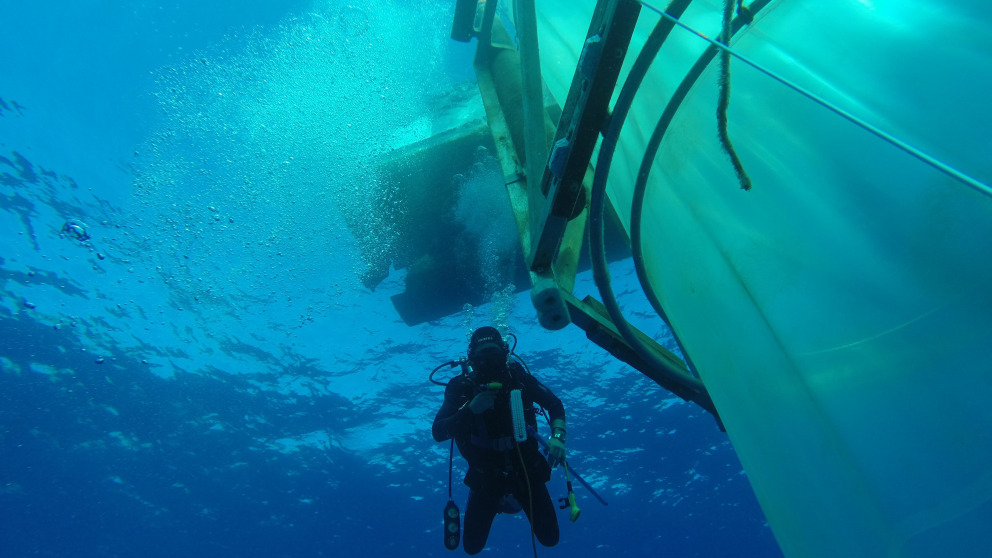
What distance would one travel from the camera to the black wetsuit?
4.94m

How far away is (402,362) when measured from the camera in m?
17.3

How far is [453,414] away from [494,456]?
0.70 m

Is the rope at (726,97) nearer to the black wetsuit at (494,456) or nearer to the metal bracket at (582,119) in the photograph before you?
the metal bracket at (582,119)

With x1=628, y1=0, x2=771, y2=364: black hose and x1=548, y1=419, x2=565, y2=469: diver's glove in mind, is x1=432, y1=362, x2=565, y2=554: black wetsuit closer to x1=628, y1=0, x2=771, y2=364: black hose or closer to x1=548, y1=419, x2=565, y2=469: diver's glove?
x1=548, y1=419, x2=565, y2=469: diver's glove

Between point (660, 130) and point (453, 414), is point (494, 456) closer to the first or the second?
point (453, 414)

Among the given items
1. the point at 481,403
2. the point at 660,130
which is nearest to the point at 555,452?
the point at 481,403

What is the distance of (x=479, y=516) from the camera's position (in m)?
5.27

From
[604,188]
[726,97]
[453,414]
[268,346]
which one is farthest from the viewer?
[268,346]

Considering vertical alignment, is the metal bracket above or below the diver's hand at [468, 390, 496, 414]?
below

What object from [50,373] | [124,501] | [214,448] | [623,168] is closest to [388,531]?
[214,448]

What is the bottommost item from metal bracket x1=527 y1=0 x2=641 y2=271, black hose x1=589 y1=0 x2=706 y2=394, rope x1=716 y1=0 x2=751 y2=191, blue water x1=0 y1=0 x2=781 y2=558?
rope x1=716 y1=0 x2=751 y2=191

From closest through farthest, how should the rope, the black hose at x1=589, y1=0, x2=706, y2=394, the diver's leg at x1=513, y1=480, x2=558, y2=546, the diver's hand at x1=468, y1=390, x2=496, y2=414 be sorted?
the rope → the black hose at x1=589, y1=0, x2=706, y2=394 → the diver's hand at x1=468, y1=390, x2=496, y2=414 → the diver's leg at x1=513, y1=480, x2=558, y2=546

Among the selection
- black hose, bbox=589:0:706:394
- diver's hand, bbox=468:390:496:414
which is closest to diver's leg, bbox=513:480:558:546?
diver's hand, bbox=468:390:496:414

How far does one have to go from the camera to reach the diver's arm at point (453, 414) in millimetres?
4844
